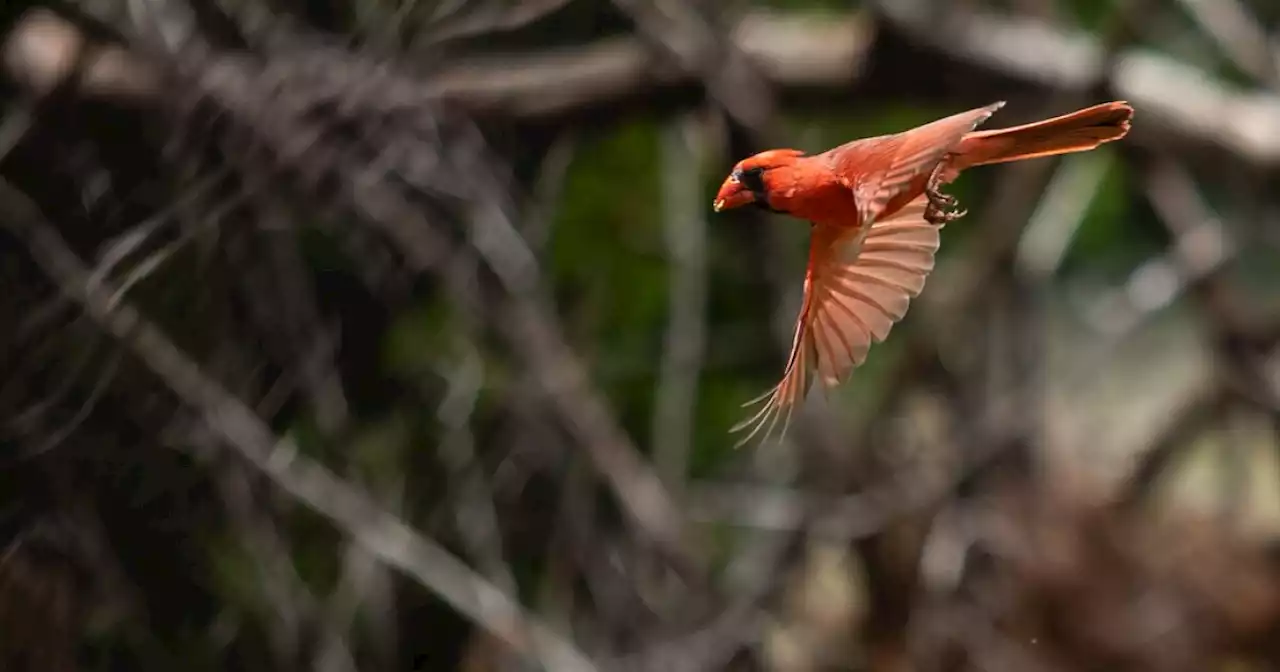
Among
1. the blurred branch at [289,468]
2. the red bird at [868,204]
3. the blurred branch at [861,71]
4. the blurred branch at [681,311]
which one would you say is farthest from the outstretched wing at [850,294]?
the blurred branch at [681,311]

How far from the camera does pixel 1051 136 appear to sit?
286 millimetres

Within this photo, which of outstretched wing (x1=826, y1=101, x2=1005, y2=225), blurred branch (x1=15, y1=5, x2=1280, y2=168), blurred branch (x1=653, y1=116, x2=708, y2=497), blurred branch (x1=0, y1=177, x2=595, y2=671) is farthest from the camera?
blurred branch (x1=653, y1=116, x2=708, y2=497)

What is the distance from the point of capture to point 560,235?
1.28 m

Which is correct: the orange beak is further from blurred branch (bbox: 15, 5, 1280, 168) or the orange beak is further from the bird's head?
blurred branch (bbox: 15, 5, 1280, 168)

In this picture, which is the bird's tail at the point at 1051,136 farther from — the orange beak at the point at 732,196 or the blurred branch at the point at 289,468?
the blurred branch at the point at 289,468

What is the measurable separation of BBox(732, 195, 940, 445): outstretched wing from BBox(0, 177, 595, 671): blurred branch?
47 centimetres

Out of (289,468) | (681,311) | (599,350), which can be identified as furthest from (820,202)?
(681,311)

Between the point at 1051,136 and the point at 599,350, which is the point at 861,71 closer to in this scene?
the point at 599,350

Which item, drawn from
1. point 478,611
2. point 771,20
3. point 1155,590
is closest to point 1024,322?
point 1155,590

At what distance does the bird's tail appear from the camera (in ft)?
0.93

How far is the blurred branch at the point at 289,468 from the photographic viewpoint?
2.23 ft

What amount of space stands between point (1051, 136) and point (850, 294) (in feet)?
0.21

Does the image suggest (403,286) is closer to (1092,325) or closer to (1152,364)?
(1092,325)

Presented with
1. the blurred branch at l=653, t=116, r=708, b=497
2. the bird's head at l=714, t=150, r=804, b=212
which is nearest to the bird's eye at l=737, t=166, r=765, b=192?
the bird's head at l=714, t=150, r=804, b=212
